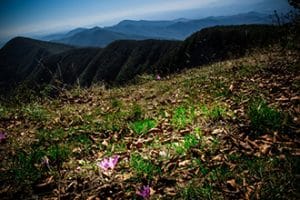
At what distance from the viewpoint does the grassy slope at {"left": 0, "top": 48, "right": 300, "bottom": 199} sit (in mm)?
3768

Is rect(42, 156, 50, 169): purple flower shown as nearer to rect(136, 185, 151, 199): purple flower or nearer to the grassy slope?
the grassy slope

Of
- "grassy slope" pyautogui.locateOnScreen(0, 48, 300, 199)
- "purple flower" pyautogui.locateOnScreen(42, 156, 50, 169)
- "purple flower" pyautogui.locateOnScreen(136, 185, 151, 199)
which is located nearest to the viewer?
"purple flower" pyautogui.locateOnScreen(136, 185, 151, 199)

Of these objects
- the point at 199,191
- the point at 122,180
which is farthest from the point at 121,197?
the point at 199,191

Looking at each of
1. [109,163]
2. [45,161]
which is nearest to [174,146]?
[109,163]

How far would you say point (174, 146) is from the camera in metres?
5.05

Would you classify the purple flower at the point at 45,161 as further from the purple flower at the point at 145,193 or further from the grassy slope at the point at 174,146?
the purple flower at the point at 145,193

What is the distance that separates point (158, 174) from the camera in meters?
4.30

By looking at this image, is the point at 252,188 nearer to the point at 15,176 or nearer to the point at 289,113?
the point at 289,113

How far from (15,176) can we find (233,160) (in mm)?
3467

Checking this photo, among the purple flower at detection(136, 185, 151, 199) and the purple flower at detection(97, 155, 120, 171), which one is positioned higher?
the purple flower at detection(97, 155, 120, 171)

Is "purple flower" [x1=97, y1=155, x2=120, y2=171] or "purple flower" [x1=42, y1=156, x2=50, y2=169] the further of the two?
"purple flower" [x1=42, y1=156, x2=50, y2=169]

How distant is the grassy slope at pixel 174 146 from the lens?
377 centimetres

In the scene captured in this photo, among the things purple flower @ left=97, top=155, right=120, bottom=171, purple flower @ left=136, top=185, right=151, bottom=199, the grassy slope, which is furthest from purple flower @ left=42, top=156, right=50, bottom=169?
purple flower @ left=136, top=185, right=151, bottom=199

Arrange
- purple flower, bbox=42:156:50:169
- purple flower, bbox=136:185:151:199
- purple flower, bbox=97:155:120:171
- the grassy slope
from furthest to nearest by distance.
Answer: purple flower, bbox=42:156:50:169 < purple flower, bbox=97:155:120:171 < the grassy slope < purple flower, bbox=136:185:151:199
